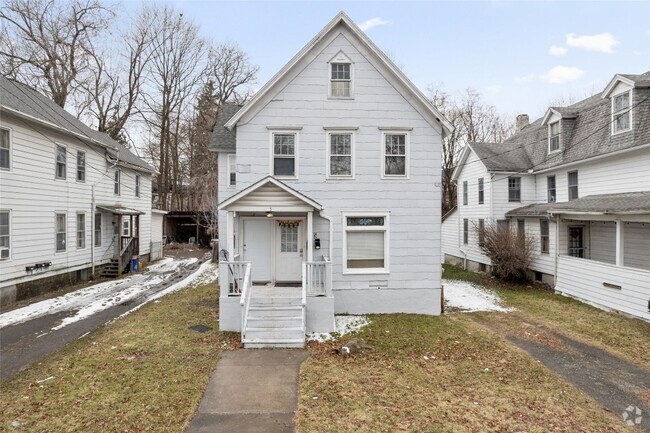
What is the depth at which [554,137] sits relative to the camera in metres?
17.3

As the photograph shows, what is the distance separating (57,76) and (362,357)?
28199 mm

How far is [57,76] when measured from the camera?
23438mm

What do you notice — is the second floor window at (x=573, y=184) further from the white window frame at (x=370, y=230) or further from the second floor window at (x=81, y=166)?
the second floor window at (x=81, y=166)

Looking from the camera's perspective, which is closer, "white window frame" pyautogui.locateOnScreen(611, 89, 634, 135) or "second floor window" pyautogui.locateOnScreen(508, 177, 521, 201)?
"white window frame" pyautogui.locateOnScreen(611, 89, 634, 135)

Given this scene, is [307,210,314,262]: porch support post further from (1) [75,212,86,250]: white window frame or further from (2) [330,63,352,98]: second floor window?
(1) [75,212,86,250]: white window frame

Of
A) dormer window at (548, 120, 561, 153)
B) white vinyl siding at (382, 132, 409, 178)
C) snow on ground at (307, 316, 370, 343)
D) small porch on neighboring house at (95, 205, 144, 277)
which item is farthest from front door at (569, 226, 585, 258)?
small porch on neighboring house at (95, 205, 144, 277)

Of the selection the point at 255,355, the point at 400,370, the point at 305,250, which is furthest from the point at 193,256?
the point at 400,370

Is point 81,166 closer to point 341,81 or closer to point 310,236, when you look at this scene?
point 310,236

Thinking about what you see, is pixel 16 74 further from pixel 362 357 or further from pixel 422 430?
pixel 422 430

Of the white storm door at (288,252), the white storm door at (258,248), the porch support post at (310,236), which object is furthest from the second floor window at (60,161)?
the porch support post at (310,236)

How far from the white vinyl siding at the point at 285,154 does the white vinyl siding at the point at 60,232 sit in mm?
10372

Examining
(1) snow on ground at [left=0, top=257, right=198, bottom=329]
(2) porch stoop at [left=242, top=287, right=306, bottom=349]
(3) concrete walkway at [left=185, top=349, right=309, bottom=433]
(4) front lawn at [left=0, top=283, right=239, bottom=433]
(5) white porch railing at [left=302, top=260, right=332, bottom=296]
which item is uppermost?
(5) white porch railing at [left=302, top=260, right=332, bottom=296]

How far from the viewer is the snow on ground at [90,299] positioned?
10.3 metres

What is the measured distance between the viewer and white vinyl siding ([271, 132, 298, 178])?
10352 mm
